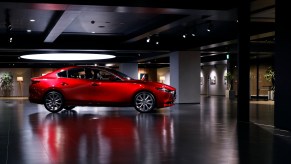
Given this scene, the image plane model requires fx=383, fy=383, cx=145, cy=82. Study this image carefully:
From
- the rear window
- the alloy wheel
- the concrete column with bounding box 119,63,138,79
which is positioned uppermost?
the concrete column with bounding box 119,63,138,79

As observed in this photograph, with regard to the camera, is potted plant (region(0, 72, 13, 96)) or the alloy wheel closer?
the alloy wheel

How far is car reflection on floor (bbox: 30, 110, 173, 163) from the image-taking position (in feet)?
16.6

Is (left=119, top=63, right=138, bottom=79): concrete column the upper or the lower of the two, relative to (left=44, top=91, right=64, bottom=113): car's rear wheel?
upper

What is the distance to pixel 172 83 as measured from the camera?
784 inches

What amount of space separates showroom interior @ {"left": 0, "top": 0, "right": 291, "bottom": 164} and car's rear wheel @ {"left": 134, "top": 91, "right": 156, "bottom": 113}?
1.60 ft

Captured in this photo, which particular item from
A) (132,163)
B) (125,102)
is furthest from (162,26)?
(132,163)

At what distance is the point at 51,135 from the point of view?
23.2 feet

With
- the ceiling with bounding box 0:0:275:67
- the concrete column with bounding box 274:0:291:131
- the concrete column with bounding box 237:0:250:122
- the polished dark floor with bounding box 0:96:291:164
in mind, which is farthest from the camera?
the concrete column with bounding box 237:0:250:122

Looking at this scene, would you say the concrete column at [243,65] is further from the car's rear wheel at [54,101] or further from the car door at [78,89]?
the car's rear wheel at [54,101]

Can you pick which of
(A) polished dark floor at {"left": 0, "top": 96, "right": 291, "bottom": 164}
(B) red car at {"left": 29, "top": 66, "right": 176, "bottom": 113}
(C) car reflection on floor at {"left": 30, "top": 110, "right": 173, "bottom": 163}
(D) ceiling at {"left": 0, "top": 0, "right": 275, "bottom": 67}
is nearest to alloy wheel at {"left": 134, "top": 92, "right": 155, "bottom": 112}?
(B) red car at {"left": 29, "top": 66, "right": 176, "bottom": 113}

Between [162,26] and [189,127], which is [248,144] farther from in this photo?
[162,26]

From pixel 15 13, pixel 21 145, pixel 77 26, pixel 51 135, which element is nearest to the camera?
pixel 21 145

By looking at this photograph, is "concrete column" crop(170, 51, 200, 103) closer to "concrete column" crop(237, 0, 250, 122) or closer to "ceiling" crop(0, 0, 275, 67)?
"ceiling" crop(0, 0, 275, 67)

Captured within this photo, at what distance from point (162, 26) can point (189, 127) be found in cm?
536
